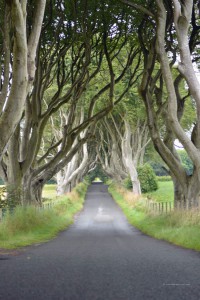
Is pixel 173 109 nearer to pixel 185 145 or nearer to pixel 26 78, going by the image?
pixel 185 145

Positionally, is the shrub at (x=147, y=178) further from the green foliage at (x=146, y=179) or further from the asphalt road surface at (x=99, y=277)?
the asphalt road surface at (x=99, y=277)

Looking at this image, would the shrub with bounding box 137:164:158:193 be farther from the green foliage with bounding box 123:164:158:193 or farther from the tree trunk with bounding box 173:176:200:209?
the tree trunk with bounding box 173:176:200:209

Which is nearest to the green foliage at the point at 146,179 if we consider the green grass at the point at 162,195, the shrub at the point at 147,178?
the shrub at the point at 147,178

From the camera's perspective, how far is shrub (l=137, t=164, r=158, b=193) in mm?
49791

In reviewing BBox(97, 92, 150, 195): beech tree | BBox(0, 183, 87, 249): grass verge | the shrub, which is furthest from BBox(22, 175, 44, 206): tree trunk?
the shrub

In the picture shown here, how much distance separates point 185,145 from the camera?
15.7 m

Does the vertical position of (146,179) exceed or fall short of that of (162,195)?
it exceeds it

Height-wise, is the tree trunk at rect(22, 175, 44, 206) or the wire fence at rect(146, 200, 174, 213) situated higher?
the tree trunk at rect(22, 175, 44, 206)

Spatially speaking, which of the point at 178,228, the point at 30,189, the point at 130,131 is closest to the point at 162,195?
the point at 130,131

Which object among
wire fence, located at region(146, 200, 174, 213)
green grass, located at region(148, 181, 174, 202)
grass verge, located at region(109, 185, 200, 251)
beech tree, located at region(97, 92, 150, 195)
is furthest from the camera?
green grass, located at region(148, 181, 174, 202)

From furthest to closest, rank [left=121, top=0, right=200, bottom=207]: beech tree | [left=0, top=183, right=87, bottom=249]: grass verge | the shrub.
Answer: the shrub, [left=121, top=0, right=200, bottom=207]: beech tree, [left=0, top=183, right=87, bottom=249]: grass verge

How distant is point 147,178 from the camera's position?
167 feet

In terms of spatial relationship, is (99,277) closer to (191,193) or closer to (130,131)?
(191,193)

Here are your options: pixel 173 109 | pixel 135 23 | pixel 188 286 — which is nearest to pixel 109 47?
pixel 135 23
